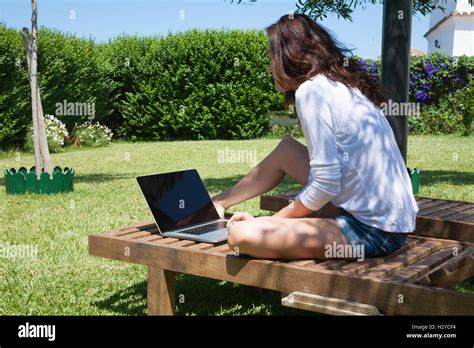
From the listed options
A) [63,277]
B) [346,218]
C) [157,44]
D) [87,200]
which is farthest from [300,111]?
[157,44]

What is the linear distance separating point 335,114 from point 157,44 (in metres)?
16.2

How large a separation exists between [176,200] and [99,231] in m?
2.04

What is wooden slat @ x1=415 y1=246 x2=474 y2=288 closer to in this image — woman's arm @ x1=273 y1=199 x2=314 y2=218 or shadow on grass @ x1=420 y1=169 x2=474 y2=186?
woman's arm @ x1=273 y1=199 x2=314 y2=218

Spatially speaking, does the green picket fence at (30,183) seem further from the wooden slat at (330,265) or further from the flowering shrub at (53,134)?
the flowering shrub at (53,134)

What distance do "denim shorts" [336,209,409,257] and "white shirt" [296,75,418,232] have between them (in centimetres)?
3

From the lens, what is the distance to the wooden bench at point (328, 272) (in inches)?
93.0

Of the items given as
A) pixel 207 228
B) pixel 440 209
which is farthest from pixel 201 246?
pixel 440 209

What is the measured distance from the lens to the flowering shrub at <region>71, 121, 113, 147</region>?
1595cm

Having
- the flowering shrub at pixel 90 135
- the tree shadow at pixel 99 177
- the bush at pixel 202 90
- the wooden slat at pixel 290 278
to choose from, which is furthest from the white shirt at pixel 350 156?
the bush at pixel 202 90

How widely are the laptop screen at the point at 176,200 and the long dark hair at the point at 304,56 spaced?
1.01 meters

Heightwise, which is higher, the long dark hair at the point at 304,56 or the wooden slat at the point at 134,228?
the long dark hair at the point at 304,56

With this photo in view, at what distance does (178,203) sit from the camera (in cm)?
362

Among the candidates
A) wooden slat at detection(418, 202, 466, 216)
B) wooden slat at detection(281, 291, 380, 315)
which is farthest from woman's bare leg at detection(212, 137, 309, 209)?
wooden slat at detection(281, 291, 380, 315)
